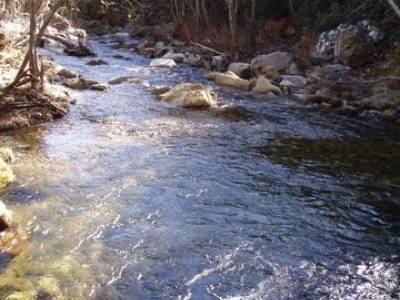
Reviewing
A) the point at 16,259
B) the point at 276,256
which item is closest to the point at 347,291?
the point at 276,256

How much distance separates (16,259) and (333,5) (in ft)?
60.7

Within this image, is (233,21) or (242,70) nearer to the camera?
(242,70)

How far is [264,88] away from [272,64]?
127 inches

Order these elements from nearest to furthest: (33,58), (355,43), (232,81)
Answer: (33,58), (232,81), (355,43)

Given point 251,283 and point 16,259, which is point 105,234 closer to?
point 16,259

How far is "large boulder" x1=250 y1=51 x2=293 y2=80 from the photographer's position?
61.2 ft

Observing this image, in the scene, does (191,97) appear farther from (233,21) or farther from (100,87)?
(233,21)

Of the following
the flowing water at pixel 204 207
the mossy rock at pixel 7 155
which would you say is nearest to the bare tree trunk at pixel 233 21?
the flowing water at pixel 204 207

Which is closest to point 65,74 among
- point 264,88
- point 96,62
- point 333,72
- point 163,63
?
point 96,62

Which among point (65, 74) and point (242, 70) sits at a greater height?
point (65, 74)

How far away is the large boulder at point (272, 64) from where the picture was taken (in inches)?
734

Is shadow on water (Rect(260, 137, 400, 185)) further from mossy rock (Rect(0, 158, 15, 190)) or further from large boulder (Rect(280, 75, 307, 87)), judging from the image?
large boulder (Rect(280, 75, 307, 87))

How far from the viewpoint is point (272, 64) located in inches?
762

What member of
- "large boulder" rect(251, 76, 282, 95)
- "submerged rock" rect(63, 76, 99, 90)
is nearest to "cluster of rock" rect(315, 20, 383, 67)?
"large boulder" rect(251, 76, 282, 95)
